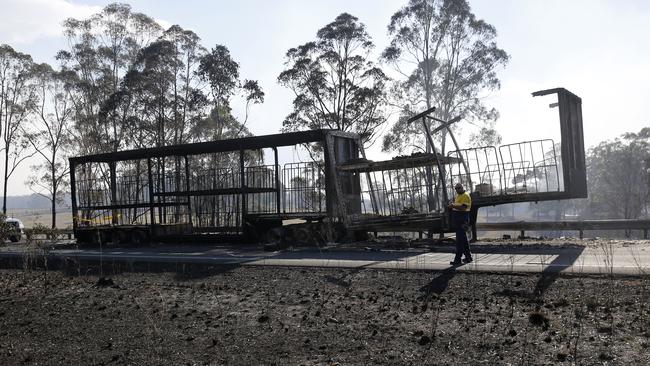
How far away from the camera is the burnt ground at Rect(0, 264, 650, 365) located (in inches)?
222

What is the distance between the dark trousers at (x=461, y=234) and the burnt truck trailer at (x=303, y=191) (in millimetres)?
4393

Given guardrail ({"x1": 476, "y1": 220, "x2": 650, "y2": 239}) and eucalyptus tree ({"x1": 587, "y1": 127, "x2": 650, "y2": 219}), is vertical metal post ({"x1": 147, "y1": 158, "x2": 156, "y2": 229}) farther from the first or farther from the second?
eucalyptus tree ({"x1": 587, "y1": 127, "x2": 650, "y2": 219})

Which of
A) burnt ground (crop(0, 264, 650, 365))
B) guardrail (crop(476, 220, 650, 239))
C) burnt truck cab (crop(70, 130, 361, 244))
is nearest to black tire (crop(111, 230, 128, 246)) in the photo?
burnt truck cab (crop(70, 130, 361, 244))

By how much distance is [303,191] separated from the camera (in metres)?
19.0

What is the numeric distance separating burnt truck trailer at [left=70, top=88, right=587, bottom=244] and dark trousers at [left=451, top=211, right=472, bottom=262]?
4393 mm

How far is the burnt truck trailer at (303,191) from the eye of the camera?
1630cm

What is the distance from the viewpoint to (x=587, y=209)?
65.5m

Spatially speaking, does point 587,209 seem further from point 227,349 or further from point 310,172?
point 227,349

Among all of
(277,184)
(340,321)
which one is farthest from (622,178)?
(340,321)

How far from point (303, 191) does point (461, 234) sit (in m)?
8.21

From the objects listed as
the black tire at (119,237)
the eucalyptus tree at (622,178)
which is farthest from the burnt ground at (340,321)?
the eucalyptus tree at (622,178)

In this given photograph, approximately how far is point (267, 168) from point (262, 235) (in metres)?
2.14

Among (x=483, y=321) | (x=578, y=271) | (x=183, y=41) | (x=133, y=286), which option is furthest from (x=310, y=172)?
(x=183, y=41)

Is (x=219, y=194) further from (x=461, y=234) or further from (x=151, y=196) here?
(x=461, y=234)
